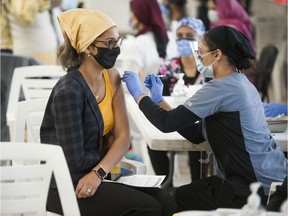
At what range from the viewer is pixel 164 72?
398 centimetres

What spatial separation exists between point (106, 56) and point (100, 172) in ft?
1.55

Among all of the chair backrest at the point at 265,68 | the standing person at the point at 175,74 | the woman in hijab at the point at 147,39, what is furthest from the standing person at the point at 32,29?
the chair backrest at the point at 265,68

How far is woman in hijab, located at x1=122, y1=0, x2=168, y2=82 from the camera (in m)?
4.40

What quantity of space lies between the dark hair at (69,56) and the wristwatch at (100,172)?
0.43 metres

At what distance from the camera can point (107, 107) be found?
272 centimetres

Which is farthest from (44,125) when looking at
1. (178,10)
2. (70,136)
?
(178,10)

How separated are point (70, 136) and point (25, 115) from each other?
62 centimetres

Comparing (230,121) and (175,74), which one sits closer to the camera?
(230,121)

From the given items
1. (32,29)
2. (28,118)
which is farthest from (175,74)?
(32,29)

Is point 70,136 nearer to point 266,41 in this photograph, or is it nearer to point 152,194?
point 152,194

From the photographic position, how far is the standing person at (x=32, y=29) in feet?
15.3

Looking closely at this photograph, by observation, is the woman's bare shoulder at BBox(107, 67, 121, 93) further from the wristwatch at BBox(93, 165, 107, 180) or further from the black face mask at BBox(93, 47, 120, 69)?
the wristwatch at BBox(93, 165, 107, 180)

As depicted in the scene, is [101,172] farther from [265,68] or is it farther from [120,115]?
[265,68]

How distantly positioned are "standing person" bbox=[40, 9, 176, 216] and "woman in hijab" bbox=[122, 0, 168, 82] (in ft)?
5.24
